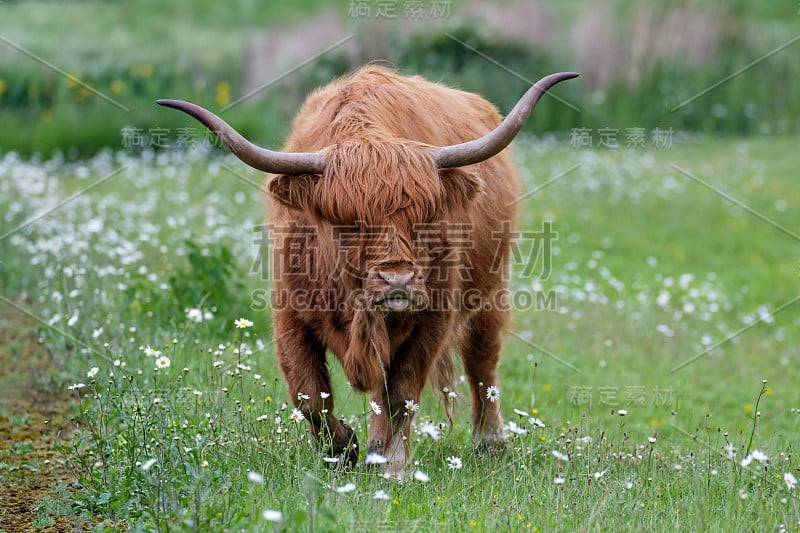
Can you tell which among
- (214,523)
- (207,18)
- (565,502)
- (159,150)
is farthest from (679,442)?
(207,18)

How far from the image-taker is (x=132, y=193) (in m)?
10.7

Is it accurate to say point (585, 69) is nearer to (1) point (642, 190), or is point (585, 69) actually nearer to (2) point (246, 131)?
(1) point (642, 190)

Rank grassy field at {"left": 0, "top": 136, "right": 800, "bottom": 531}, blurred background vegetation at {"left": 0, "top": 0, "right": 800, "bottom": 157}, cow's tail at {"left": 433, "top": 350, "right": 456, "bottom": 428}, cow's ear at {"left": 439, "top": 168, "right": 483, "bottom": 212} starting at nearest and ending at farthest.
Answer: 1. grassy field at {"left": 0, "top": 136, "right": 800, "bottom": 531}
2. cow's ear at {"left": 439, "top": 168, "right": 483, "bottom": 212}
3. cow's tail at {"left": 433, "top": 350, "right": 456, "bottom": 428}
4. blurred background vegetation at {"left": 0, "top": 0, "right": 800, "bottom": 157}

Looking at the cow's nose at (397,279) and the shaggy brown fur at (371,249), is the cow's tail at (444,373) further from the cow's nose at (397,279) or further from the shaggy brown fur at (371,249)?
the cow's nose at (397,279)

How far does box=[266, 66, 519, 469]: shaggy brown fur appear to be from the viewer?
14.0 feet

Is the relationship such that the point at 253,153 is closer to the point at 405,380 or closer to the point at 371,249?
the point at 371,249

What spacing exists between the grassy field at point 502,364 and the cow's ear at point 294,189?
0.84 meters

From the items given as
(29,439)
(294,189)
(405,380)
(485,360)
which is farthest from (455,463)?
(29,439)

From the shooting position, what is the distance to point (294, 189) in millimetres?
4418

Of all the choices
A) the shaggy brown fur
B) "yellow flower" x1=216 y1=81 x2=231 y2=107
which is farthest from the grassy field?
"yellow flower" x1=216 y1=81 x2=231 y2=107

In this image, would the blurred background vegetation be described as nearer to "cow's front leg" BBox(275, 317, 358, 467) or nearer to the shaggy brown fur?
the shaggy brown fur

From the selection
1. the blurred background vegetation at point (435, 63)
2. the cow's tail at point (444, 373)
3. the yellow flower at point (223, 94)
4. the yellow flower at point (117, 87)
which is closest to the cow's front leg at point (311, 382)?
the cow's tail at point (444, 373)

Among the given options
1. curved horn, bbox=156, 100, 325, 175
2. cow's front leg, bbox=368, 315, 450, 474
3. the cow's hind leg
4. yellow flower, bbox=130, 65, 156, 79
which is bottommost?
yellow flower, bbox=130, 65, 156, 79

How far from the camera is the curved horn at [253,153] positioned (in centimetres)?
403
